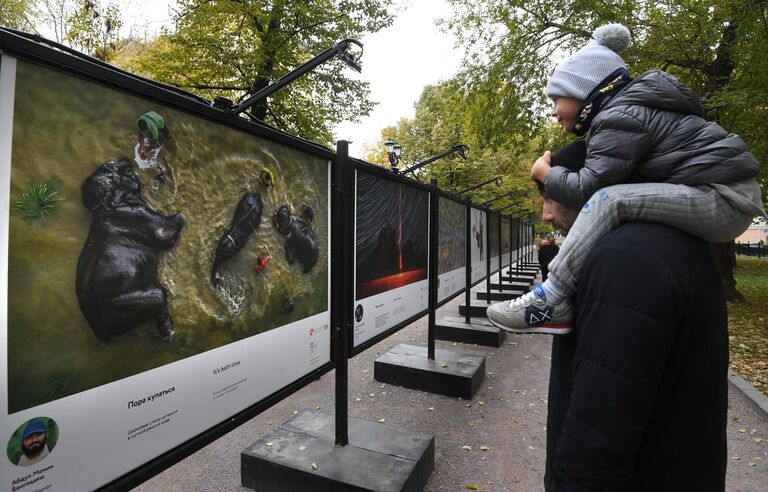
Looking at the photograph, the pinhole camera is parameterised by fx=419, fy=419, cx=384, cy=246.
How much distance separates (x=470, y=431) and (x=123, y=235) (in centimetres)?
400

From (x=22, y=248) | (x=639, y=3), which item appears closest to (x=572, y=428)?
(x=22, y=248)

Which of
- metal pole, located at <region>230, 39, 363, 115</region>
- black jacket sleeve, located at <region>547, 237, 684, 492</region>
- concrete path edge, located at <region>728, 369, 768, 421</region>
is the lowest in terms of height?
concrete path edge, located at <region>728, 369, 768, 421</region>

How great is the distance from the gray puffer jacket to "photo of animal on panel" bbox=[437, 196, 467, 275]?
439 centimetres

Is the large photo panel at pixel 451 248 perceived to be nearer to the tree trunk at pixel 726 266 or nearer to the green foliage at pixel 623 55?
the green foliage at pixel 623 55

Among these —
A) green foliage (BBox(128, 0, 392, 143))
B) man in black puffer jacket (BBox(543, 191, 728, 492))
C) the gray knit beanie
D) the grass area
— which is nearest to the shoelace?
man in black puffer jacket (BBox(543, 191, 728, 492))

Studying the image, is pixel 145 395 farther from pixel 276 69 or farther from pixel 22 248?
pixel 276 69

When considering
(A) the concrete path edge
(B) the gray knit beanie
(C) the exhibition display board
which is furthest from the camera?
(C) the exhibition display board

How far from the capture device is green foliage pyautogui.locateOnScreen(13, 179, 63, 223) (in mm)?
1178

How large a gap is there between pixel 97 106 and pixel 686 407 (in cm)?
204

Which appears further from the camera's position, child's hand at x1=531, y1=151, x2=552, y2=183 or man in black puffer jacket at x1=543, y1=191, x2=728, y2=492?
child's hand at x1=531, y1=151, x2=552, y2=183

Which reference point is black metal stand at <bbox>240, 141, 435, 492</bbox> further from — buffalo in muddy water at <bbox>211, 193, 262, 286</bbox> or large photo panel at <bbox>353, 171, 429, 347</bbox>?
buffalo in muddy water at <bbox>211, 193, 262, 286</bbox>

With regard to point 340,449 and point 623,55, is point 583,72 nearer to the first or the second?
point 340,449

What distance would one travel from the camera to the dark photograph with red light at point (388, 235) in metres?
3.45

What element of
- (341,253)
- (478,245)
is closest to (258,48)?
(478,245)
